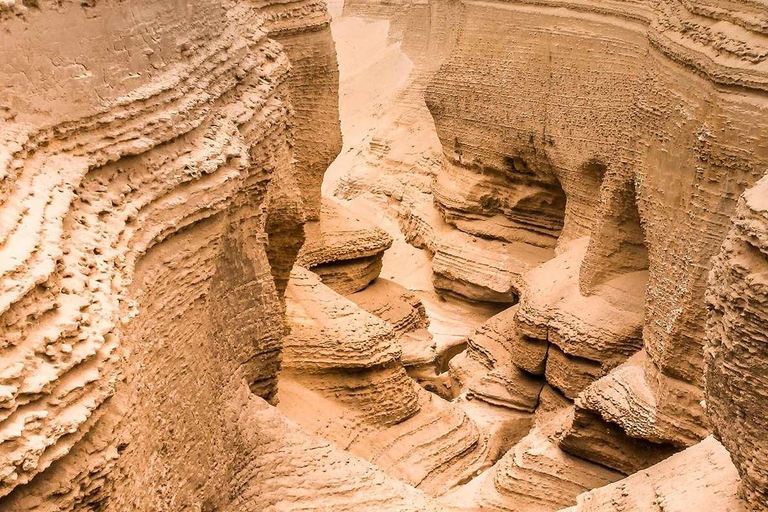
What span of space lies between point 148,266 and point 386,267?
29.0ft

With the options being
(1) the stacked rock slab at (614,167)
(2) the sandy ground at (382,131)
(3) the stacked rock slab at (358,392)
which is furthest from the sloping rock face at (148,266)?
(2) the sandy ground at (382,131)

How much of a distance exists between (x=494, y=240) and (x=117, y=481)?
887 centimetres

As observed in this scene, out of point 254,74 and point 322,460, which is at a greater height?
point 254,74

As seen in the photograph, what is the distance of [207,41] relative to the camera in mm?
5207

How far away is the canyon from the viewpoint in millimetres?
3367

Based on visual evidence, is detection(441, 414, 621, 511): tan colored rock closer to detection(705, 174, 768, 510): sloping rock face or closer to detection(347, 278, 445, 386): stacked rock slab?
detection(347, 278, 445, 386): stacked rock slab

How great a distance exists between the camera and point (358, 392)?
7.85 m

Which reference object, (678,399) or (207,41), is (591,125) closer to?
(678,399)

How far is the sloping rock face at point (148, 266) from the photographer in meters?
2.97

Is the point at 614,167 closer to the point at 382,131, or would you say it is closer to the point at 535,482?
the point at 535,482

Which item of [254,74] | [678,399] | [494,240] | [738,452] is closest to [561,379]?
[678,399]

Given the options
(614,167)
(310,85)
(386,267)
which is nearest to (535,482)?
(614,167)

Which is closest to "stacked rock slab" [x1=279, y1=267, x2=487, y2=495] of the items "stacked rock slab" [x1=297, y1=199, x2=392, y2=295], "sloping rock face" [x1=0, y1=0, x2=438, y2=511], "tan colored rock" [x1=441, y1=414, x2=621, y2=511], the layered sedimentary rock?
"tan colored rock" [x1=441, y1=414, x2=621, y2=511]

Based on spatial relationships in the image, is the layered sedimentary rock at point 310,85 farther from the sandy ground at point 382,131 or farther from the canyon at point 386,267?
the sandy ground at point 382,131
